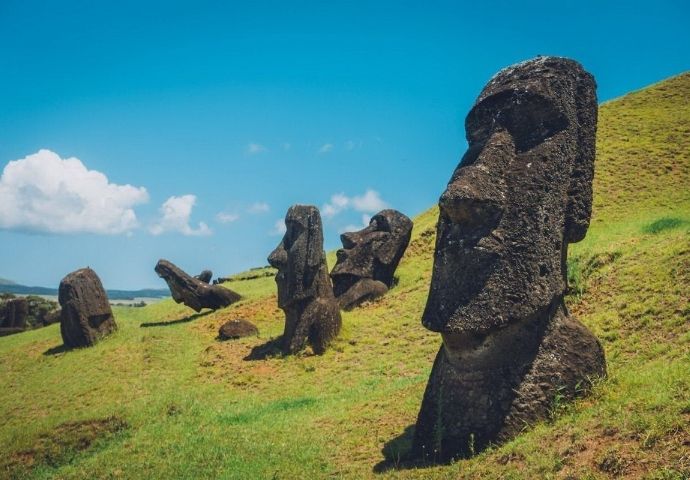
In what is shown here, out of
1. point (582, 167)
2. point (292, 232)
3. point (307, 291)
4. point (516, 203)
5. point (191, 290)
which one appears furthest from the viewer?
point (191, 290)

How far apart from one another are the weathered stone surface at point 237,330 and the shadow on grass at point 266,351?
209 centimetres

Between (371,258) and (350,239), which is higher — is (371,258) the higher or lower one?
the lower one

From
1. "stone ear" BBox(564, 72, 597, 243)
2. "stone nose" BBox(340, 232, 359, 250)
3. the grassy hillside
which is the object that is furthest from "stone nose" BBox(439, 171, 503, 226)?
"stone nose" BBox(340, 232, 359, 250)

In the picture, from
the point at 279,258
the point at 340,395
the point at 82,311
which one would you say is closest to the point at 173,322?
the point at 82,311

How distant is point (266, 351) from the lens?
17906 millimetres

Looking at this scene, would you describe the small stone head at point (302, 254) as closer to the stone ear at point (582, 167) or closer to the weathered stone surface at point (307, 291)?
the weathered stone surface at point (307, 291)

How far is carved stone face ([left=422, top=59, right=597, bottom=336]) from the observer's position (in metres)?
6.92

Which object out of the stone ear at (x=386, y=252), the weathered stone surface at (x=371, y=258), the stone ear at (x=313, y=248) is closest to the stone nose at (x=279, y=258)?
the stone ear at (x=313, y=248)

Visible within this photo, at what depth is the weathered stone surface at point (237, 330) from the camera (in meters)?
20.8

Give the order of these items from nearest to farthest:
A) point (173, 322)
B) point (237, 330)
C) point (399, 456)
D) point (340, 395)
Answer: point (399, 456)
point (340, 395)
point (237, 330)
point (173, 322)

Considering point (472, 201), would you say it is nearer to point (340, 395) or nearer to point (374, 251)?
point (340, 395)

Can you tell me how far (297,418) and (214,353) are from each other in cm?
863

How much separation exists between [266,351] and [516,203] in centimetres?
1217

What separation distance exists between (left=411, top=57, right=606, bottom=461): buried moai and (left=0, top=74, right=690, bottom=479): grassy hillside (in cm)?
42
